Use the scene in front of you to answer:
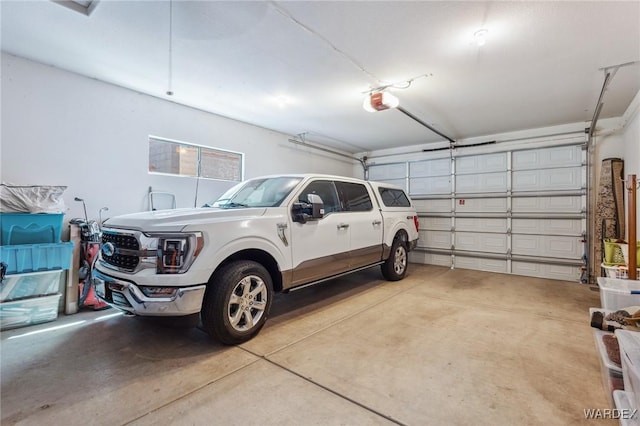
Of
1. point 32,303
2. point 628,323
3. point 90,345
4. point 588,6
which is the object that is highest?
point 588,6

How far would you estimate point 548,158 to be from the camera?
6039mm

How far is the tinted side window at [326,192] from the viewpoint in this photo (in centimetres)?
375

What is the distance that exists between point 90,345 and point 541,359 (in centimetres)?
414

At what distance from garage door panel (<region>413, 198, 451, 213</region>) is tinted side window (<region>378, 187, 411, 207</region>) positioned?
1.93m

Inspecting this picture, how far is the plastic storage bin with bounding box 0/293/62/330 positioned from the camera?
3107 millimetres

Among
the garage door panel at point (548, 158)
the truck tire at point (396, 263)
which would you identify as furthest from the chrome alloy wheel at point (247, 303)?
the garage door panel at point (548, 158)

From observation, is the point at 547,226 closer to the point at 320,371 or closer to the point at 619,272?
the point at 619,272

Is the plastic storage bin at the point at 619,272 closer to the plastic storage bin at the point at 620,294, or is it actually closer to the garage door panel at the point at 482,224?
the plastic storage bin at the point at 620,294

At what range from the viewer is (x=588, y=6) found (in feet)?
8.02

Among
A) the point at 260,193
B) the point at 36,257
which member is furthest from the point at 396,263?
the point at 36,257

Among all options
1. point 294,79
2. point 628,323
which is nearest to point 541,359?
point 628,323

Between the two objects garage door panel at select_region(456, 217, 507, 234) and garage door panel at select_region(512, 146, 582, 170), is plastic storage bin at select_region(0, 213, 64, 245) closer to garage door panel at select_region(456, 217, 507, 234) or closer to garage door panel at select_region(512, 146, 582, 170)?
garage door panel at select_region(456, 217, 507, 234)

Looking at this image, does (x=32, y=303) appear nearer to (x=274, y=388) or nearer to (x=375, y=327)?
(x=274, y=388)

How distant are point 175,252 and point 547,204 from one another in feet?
23.0
